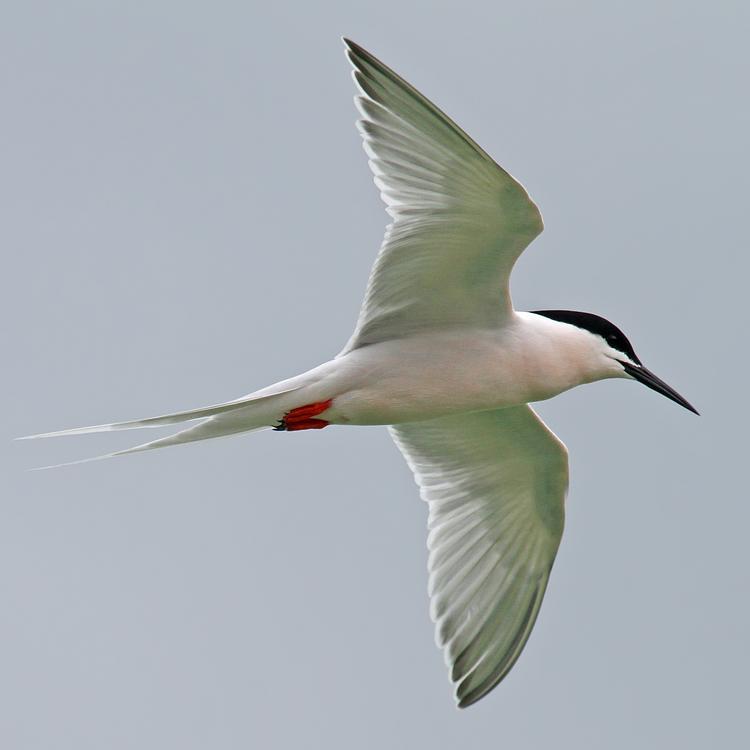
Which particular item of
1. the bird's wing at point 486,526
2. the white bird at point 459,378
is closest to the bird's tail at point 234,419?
the white bird at point 459,378

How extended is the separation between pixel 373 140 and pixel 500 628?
10.8 ft

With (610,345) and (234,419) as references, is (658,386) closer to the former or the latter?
(610,345)

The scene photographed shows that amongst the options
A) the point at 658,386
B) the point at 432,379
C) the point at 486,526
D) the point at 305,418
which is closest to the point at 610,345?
the point at 658,386

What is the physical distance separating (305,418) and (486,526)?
1.73 m

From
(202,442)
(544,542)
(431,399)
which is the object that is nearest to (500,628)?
(544,542)

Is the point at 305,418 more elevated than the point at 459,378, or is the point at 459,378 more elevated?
the point at 459,378

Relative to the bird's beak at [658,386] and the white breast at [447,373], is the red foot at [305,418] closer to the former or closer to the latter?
the white breast at [447,373]

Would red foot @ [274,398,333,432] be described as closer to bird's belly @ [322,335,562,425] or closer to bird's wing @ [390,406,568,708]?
bird's belly @ [322,335,562,425]

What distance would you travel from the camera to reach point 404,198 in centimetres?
768

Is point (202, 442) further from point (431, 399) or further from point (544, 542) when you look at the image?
point (544, 542)

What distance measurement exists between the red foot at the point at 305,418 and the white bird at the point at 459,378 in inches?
0.4

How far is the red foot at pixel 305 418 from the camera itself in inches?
323

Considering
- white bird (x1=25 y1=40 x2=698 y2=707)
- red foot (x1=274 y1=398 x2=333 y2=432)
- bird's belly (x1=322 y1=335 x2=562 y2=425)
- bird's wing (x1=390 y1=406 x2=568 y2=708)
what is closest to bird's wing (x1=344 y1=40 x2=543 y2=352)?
white bird (x1=25 y1=40 x2=698 y2=707)

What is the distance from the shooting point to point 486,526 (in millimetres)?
9422
